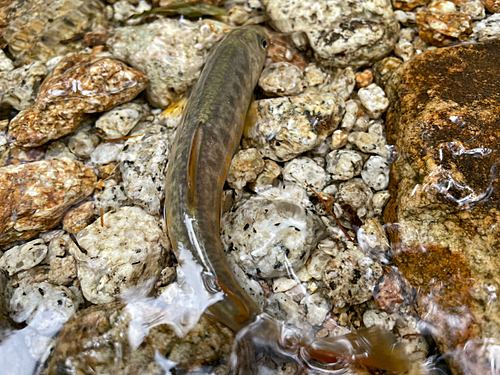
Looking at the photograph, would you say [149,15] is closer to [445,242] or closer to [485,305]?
[445,242]

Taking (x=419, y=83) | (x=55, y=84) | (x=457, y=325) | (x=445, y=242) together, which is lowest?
(x=457, y=325)

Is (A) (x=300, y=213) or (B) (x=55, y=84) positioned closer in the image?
(A) (x=300, y=213)

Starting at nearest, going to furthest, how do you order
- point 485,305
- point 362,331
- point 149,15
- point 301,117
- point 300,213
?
point 485,305, point 362,331, point 300,213, point 301,117, point 149,15

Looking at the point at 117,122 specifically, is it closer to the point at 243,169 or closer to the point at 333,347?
the point at 243,169

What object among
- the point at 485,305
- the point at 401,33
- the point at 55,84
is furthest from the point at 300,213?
the point at 55,84

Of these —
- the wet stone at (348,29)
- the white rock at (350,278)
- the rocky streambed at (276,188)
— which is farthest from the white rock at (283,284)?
the wet stone at (348,29)

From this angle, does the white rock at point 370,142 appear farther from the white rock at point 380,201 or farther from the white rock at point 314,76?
the white rock at point 314,76

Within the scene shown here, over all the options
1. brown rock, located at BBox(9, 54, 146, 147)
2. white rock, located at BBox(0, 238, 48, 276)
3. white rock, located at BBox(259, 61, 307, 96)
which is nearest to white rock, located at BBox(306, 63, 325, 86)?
white rock, located at BBox(259, 61, 307, 96)
